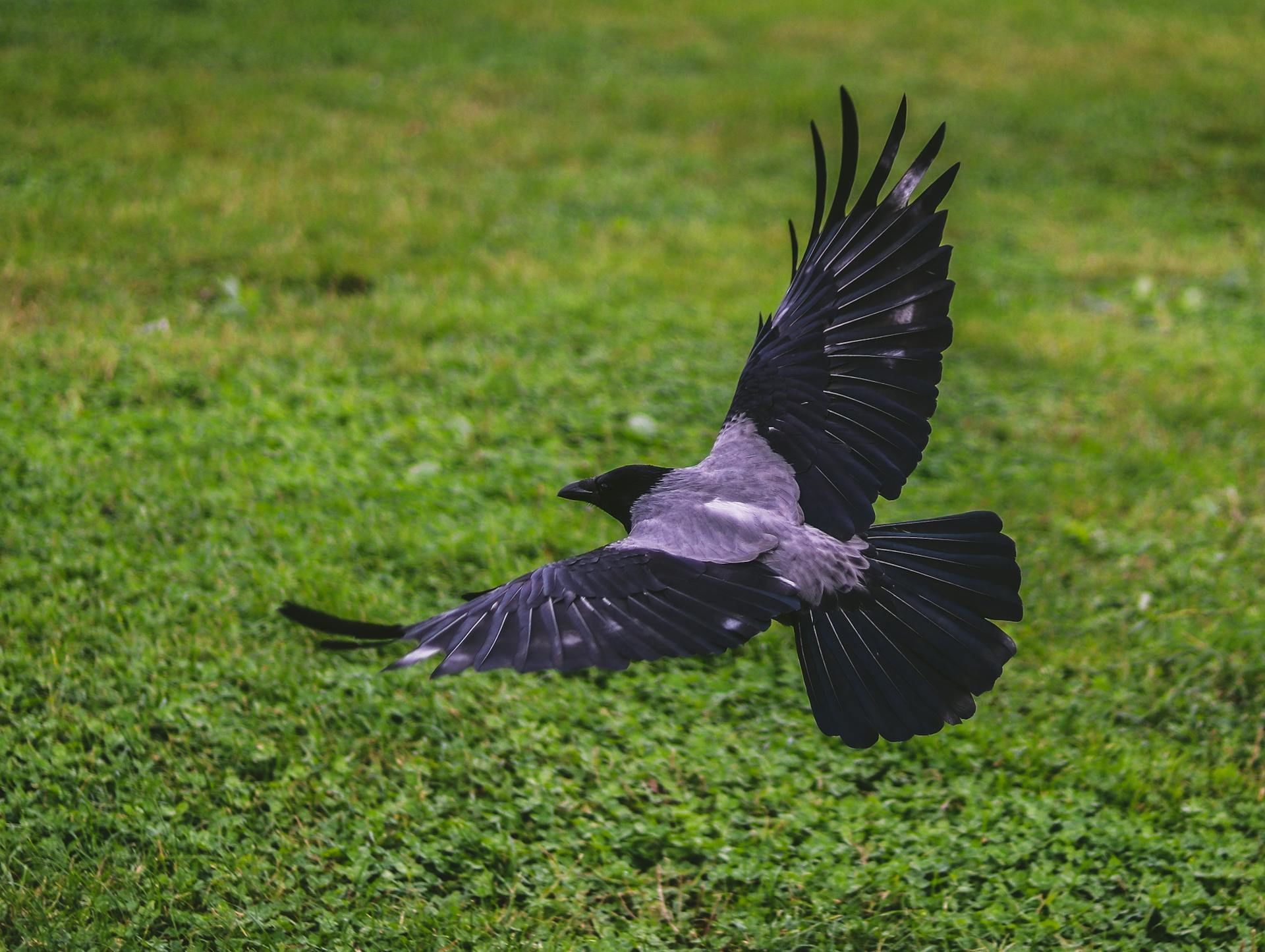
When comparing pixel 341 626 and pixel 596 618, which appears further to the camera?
pixel 596 618

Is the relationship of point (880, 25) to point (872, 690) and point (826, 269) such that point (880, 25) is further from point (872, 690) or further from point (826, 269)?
point (872, 690)

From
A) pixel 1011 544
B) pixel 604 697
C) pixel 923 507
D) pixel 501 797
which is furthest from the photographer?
pixel 923 507

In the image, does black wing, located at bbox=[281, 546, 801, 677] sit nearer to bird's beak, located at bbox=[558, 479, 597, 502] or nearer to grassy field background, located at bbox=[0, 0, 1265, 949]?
bird's beak, located at bbox=[558, 479, 597, 502]

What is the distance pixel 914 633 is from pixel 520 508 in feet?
8.15

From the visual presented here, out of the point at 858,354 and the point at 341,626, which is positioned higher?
the point at 858,354

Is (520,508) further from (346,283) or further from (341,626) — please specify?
(346,283)

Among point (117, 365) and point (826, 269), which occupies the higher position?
point (826, 269)

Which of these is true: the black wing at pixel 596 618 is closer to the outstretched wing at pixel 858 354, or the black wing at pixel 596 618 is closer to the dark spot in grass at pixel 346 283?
the outstretched wing at pixel 858 354

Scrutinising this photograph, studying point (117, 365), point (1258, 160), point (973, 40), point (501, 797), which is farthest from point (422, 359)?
point (973, 40)

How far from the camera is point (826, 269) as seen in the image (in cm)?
420

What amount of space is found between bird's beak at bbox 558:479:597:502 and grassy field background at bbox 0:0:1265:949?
0.87 meters

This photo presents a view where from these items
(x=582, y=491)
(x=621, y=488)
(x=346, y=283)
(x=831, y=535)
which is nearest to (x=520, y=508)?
(x=582, y=491)

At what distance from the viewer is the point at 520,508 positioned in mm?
5691

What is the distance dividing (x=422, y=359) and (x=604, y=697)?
3.05 m
